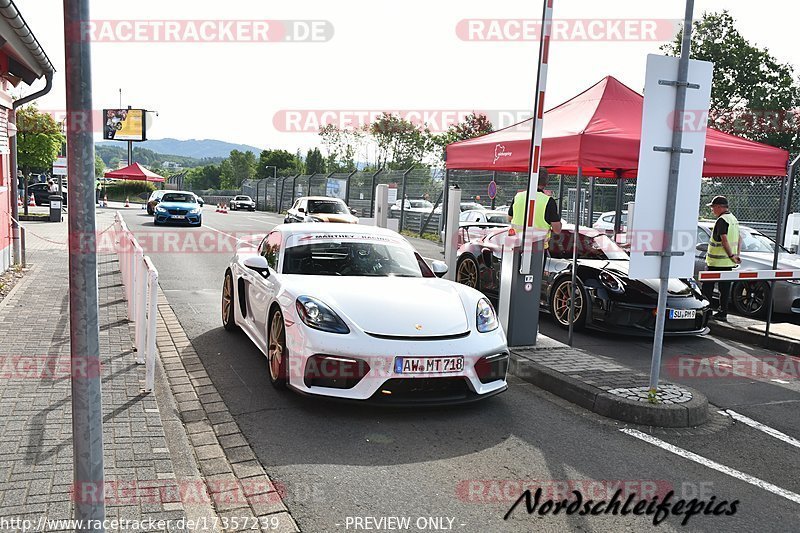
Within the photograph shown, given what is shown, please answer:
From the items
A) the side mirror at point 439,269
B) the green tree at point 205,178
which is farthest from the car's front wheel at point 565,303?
the green tree at point 205,178

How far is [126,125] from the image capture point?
235 ft

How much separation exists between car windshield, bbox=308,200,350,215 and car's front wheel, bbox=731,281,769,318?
12.2 m

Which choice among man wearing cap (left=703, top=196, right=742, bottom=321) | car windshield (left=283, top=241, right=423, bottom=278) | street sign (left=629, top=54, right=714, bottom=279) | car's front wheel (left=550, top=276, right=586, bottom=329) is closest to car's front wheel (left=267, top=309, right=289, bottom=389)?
car windshield (left=283, top=241, right=423, bottom=278)

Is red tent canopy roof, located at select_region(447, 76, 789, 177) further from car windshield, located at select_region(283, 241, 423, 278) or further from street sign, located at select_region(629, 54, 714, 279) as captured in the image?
car windshield, located at select_region(283, 241, 423, 278)

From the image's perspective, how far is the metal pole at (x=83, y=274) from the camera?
2.20 metres

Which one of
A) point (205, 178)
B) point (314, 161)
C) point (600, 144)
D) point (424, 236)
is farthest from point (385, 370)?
point (205, 178)

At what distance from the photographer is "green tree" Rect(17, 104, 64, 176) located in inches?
1278

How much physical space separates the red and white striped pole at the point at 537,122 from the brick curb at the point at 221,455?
333 centimetres

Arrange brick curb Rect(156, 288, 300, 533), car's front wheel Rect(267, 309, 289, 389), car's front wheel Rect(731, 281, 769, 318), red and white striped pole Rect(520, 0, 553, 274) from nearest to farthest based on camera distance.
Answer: brick curb Rect(156, 288, 300, 533) < car's front wheel Rect(267, 309, 289, 389) < red and white striped pole Rect(520, 0, 553, 274) < car's front wheel Rect(731, 281, 769, 318)

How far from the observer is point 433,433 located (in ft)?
16.2

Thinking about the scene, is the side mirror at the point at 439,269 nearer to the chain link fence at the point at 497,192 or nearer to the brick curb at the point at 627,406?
the brick curb at the point at 627,406

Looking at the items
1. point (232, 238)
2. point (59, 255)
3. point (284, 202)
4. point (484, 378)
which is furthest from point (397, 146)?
point (484, 378)

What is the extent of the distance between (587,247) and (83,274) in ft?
26.4

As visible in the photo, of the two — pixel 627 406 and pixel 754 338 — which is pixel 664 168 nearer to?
pixel 627 406
